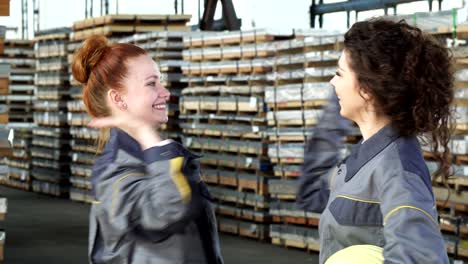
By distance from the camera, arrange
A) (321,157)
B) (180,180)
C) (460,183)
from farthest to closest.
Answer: (460,183)
(321,157)
(180,180)

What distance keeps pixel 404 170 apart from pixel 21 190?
74.1 ft

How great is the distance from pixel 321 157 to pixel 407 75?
1.94 ft

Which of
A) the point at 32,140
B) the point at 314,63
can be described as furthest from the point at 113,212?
the point at 32,140

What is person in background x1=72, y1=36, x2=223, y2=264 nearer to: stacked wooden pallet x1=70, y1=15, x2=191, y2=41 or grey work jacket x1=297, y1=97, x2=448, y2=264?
grey work jacket x1=297, y1=97, x2=448, y2=264

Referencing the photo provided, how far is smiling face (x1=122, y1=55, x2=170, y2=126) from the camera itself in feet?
11.1

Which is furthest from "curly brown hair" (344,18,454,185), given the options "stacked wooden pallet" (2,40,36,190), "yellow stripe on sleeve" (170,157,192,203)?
"stacked wooden pallet" (2,40,36,190)

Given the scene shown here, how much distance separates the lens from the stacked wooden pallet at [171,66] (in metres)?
17.3

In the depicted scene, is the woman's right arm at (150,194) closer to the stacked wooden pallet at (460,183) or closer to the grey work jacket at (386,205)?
the grey work jacket at (386,205)

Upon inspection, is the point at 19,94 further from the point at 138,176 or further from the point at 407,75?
the point at 407,75

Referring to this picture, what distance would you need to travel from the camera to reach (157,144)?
3.35 meters

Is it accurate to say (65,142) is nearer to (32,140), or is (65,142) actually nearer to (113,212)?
(32,140)

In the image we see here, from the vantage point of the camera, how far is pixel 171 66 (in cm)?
1727

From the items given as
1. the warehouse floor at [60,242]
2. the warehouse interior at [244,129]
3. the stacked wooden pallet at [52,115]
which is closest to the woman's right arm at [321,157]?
the warehouse interior at [244,129]

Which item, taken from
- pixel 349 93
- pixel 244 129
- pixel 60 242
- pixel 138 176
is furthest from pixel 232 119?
pixel 349 93
